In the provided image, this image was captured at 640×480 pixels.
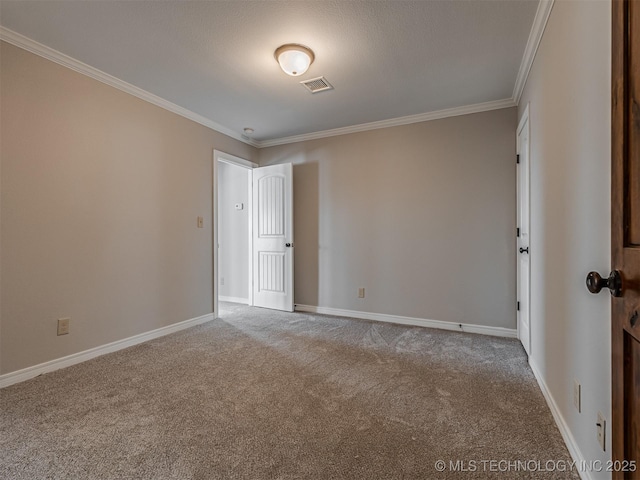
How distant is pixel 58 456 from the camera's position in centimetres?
147

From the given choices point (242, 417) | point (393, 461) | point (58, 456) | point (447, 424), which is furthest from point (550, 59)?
point (58, 456)

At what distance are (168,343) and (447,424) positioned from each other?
2.56 meters

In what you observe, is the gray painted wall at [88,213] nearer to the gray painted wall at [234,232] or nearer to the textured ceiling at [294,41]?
the textured ceiling at [294,41]

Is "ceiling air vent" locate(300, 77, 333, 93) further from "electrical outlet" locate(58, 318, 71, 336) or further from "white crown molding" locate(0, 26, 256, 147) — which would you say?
"electrical outlet" locate(58, 318, 71, 336)

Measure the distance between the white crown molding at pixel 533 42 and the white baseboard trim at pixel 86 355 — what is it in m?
4.07

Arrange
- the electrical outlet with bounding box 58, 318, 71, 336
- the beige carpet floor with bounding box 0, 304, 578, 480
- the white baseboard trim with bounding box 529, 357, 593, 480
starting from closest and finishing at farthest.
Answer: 1. the white baseboard trim with bounding box 529, 357, 593, 480
2. the beige carpet floor with bounding box 0, 304, 578, 480
3. the electrical outlet with bounding box 58, 318, 71, 336

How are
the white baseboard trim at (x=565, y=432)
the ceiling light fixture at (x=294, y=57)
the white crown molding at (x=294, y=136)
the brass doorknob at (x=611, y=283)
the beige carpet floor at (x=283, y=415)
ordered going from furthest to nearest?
the ceiling light fixture at (x=294, y=57) < the white crown molding at (x=294, y=136) < the beige carpet floor at (x=283, y=415) < the white baseboard trim at (x=565, y=432) < the brass doorknob at (x=611, y=283)

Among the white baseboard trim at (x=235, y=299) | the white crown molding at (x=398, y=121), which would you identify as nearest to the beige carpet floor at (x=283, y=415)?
the white baseboard trim at (x=235, y=299)

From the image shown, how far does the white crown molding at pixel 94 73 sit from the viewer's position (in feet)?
7.11

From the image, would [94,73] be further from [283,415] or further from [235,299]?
[235,299]

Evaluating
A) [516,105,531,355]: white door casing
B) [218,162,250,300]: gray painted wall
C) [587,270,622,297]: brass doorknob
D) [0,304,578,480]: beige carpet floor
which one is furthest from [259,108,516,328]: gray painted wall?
[587,270,622,297]: brass doorknob

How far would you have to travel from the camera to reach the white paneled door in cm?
428

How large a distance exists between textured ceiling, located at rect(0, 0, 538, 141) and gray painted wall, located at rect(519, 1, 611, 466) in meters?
0.51

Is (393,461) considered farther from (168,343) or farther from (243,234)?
(243,234)
